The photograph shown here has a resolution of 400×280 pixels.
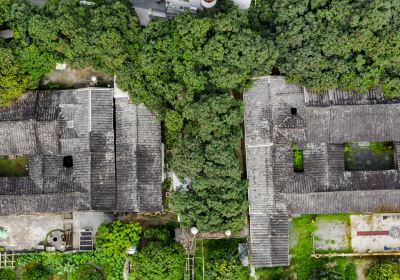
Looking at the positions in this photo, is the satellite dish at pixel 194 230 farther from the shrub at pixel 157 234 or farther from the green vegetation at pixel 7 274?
the green vegetation at pixel 7 274

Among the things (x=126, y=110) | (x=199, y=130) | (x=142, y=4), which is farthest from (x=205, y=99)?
(x=142, y=4)

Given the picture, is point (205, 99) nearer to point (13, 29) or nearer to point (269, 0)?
point (269, 0)

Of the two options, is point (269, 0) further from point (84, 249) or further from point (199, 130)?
point (84, 249)

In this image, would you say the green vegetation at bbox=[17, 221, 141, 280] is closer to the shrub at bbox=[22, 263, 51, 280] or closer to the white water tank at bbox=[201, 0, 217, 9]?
the shrub at bbox=[22, 263, 51, 280]

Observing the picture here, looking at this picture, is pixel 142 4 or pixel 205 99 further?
pixel 142 4

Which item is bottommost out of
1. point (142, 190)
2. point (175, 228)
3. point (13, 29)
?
point (175, 228)

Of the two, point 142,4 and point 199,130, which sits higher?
point 142,4

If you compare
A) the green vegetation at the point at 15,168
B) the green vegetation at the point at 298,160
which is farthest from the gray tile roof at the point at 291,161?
the green vegetation at the point at 15,168

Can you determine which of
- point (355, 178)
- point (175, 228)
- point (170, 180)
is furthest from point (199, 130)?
A: point (355, 178)

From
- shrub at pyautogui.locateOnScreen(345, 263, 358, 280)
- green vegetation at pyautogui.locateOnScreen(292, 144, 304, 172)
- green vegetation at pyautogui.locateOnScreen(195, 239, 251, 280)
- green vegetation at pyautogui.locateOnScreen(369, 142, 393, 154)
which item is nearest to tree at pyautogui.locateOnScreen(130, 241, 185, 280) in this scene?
green vegetation at pyautogui.locateOnScreen(195, 239, 251, 280)
